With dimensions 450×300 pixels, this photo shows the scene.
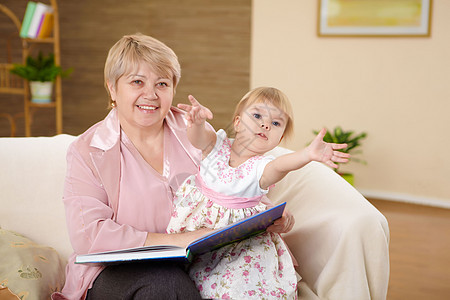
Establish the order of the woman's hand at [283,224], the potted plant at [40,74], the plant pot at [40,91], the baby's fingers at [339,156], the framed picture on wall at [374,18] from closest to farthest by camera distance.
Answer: the baby's fingers at [339,156], the woman's hand at [283,224], the framed picture on wall at [374,18], the potted plant at [40,74], the plant pot at [40,91]

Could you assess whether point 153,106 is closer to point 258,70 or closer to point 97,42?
point 258,70

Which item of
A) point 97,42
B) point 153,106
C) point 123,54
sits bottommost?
point 153,106

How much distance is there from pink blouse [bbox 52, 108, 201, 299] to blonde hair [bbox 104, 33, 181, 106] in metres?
0.18

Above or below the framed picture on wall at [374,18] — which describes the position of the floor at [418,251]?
below

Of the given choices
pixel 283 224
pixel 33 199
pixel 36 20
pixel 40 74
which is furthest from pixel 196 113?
pixel 36 20

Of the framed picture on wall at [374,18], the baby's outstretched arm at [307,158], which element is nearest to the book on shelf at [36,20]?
the framed picture on wall at [374,18]

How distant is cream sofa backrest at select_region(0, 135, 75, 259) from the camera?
188 centimetres

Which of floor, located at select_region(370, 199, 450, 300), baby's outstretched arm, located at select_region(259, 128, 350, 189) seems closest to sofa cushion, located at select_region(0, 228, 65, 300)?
baby's outstretched arm, located at select_region(259, 128, 350, 189)

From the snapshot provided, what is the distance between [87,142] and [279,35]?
3.35 meters

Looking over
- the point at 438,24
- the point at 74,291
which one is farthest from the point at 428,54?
the point at 74,291

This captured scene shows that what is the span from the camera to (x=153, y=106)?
1644 mm

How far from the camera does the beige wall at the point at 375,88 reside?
4.24m

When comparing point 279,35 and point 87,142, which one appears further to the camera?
point 279,35

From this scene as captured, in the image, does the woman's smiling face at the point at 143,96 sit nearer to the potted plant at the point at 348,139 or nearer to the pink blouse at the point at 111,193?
the pink blouse at the point at 111,193
